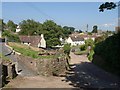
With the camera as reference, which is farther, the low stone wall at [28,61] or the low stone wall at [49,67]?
the low stone wall at [28,61]

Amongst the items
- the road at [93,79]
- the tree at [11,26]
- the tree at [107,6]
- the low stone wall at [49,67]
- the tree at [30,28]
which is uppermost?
the tree at [11,26]

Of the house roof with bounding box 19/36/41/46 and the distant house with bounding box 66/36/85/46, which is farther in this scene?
the distant house with bounding box 66/36/85/46

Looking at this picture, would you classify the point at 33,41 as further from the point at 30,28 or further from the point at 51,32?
the point at 30,28

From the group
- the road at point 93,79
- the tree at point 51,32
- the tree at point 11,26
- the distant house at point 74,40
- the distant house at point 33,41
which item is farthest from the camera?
the distant house at point 74,40

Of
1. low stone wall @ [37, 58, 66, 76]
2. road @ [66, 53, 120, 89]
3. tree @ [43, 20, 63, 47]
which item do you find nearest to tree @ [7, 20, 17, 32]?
tree @ [43, 20, 63, 47]

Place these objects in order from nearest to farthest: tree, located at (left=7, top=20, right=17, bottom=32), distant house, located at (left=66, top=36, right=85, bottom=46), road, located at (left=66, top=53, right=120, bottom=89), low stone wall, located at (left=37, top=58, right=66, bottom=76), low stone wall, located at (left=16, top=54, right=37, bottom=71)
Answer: road, located at (left=66, top=53, right=120, bottom=89), low stone wall, located at (left=37, top=58, right=66, bottom=76), low stone wall, located at (left=16, top=54, right=37, bottom=71), tree, located at (left=7, top=20, right=17, bottom=32), distant house, located at (left=66, top=36, right=85, bottom=46)

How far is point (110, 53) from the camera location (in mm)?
24828

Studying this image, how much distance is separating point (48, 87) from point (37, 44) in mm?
56079

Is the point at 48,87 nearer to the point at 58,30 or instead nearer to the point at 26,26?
the point at 58,30

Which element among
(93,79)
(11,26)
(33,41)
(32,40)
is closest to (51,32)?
(33,41)

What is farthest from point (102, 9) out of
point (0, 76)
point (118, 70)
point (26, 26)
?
point (26, 26)

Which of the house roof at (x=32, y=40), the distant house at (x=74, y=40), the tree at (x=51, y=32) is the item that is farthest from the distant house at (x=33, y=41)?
the distant house at (x=74, y=40)

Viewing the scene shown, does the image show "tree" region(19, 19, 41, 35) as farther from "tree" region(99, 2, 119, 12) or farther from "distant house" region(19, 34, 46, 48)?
"tree" region(99, 2, 119, 12)

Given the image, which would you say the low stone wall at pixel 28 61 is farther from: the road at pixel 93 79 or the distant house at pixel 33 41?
the distant house at pixel 33 41
